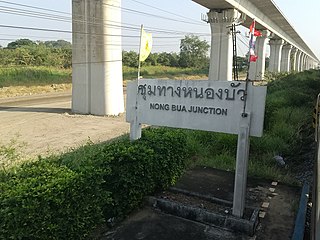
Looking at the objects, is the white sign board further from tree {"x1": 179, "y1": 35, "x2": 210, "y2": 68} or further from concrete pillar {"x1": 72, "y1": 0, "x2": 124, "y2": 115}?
tree {"x1": 179, "y1": 35, "x2": 210, "y2": 68}

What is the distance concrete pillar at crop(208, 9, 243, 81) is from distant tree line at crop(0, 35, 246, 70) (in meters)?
18.8

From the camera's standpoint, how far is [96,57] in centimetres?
1448

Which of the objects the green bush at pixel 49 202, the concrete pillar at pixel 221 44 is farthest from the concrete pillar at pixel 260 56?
the green bush at pixel 49 202

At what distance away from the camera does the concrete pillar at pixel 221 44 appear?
2383 cm

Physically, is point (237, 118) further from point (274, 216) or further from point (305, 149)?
point (305, 149)

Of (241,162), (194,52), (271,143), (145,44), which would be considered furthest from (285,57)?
(241,162)

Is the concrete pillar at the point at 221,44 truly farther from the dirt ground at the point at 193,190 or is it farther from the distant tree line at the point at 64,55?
the distant tree line at the point at 64,55

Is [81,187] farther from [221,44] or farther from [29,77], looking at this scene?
[29,77]

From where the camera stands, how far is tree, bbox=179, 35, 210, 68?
67.8 m

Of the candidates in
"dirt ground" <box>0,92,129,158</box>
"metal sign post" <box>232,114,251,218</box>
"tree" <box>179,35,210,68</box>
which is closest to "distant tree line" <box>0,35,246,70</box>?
"tree" <box>179,35,210,68</box>

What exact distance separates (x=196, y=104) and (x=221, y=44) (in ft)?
69.1

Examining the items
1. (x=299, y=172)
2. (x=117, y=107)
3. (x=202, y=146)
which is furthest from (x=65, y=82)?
(x=299, y=172)

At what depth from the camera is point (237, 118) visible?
4512 mm

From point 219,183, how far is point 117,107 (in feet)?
32.4
